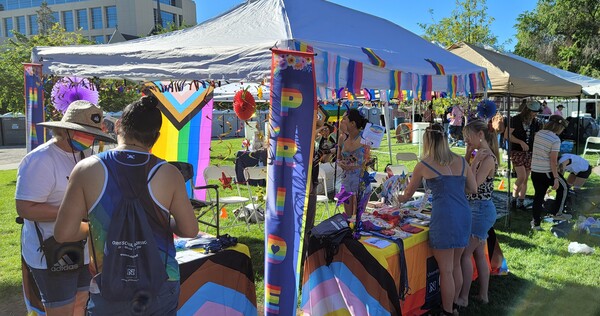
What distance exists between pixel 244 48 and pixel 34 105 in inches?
75.6

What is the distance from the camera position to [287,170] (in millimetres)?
2586

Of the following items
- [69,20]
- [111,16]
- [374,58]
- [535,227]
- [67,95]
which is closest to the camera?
[374,58]

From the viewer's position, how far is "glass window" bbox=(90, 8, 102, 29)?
51375 mm

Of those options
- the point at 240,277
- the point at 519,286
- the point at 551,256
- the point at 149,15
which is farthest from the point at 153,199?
the point at 149,15

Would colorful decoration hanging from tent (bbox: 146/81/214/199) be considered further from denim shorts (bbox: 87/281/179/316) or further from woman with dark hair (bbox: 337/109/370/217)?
denim shorts (bbox: 87/281/179/316)

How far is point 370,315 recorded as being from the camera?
2965mm

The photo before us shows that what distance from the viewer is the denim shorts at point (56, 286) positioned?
2381 millimetres

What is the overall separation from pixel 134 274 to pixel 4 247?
16.0ft

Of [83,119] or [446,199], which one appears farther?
[446,199]

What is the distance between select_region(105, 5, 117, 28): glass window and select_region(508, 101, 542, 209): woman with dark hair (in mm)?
53214

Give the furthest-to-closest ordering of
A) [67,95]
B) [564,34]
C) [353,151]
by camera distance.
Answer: [564,34]
[353,151]
[67,95]

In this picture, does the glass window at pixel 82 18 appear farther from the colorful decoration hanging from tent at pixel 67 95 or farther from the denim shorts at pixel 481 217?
the denim shorts at pixel 481 217

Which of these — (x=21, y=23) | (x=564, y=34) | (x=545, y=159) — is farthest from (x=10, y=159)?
(x=21, y=23)

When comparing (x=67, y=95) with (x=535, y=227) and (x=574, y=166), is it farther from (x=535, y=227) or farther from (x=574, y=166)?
(x=574, y=166)
